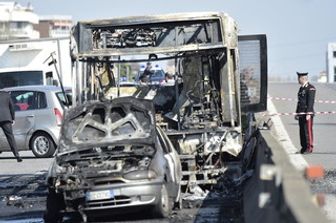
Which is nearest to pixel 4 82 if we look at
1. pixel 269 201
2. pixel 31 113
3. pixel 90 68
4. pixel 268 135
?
pixel 31 113

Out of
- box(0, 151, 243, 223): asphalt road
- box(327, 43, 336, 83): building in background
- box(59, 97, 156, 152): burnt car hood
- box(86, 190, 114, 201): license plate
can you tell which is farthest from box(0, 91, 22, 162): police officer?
box(327, 43, 336, 83): building in background

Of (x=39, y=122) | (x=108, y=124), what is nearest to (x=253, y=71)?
(x=108, y=124)

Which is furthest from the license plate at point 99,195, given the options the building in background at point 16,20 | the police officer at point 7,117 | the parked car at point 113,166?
the building in background at point 16,20

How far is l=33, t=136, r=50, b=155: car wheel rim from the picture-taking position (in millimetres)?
18641

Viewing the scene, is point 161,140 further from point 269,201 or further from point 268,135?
point 269,201

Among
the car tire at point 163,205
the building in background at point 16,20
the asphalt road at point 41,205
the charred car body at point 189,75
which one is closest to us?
the car tire at point 163,205

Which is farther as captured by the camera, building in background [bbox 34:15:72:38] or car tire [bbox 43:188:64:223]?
building in background [bbox 34:15:72:38]

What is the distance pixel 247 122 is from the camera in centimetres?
1484

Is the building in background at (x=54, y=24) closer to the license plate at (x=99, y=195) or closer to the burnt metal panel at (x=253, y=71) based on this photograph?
the burnt metal panel at (x=253, y=71)

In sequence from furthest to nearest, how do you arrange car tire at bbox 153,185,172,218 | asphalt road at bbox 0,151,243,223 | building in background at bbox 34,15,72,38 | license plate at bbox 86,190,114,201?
1. building in background at bbox 34,15,72,38
2. asphalt road at bbox 0,151,243,223
3. car tire at bbox 153,185,172,218
4. license plate at bbox 86,190,114,201

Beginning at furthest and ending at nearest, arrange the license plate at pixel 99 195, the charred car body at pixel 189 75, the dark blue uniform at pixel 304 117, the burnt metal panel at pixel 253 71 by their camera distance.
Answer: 1. the dark blue uniform at pixel 304 117
2. the burnt metal panel at pixel 253 71
3. the charred car body at pixel 189 75
4. the license plate at pixel 99 195

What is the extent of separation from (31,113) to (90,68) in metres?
5.39

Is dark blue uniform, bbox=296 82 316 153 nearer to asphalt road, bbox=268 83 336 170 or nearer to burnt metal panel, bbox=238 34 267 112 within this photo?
asphalt road, bbox=268 83 336 170

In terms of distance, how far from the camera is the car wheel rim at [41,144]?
18.6m
